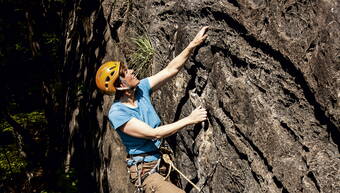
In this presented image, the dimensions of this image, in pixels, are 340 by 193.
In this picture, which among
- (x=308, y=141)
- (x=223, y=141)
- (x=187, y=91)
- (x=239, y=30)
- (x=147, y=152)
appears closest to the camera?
(x=308, y=141)

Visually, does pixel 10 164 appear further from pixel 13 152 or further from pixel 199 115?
pixel 199 115

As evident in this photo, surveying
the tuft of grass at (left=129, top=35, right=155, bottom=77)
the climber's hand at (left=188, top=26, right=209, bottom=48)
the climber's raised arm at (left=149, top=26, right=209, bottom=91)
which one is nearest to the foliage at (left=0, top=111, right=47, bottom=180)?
the tuft of grass at (left=129, top=35, right=155, bottom=77)

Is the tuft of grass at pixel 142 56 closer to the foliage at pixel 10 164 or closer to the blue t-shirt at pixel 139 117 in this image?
the blue t-shirt at pixel 139 117

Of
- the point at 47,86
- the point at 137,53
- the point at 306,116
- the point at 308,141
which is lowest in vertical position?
Answer: the point at 308,141

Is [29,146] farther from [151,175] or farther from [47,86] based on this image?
[151,175]

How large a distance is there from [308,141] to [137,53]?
12.4 ft

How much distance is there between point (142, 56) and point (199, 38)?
1.99m

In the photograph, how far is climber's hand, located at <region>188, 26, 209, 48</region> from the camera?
500cm

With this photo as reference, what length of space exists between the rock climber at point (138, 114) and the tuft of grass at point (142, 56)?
133 centimetres

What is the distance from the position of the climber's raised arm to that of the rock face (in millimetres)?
116

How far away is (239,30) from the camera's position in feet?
14.8

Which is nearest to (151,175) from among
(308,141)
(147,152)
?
(147,152)

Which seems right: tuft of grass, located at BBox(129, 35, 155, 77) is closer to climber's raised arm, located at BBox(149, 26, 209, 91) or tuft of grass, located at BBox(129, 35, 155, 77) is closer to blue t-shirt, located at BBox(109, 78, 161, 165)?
climber's raised arm, located at BBox(149, 26, 209, 91)

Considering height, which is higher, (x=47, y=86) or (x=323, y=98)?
(x=47, y=86)
